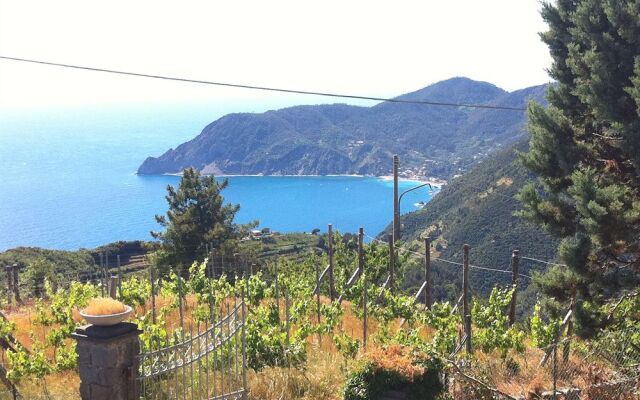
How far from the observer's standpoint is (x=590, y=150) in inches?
442

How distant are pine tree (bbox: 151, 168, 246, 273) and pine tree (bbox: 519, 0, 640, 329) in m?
15.3

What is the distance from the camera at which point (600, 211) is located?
948cm

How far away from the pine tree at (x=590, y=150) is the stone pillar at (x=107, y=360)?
792 cm

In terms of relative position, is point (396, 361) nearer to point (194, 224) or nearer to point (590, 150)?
point (590, 150)

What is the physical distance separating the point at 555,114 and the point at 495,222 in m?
53.9

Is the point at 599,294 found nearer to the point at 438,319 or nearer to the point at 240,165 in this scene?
the point at 438,319

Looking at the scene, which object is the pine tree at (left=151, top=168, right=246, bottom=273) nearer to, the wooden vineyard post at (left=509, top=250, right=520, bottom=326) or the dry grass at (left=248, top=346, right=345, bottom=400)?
the wooden vineyard post at (left=509, top=250, right=520, bottom=326)

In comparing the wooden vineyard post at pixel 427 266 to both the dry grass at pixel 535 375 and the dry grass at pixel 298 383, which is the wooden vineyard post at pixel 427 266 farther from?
the dry grass at pixel 298 383

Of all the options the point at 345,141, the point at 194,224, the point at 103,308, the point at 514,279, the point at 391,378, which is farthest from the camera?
the point at 345,141

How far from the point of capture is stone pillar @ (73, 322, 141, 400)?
457 centimetres

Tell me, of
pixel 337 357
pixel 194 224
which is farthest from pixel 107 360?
pixel 194 224

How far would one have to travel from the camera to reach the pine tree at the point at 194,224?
2480 cm

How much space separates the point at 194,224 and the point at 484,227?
1752 inches

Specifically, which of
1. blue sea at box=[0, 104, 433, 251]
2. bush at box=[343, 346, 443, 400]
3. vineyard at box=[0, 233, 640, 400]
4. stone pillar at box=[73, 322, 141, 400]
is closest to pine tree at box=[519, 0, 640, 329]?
vineyard at box=[0, 233, 640, 400]
